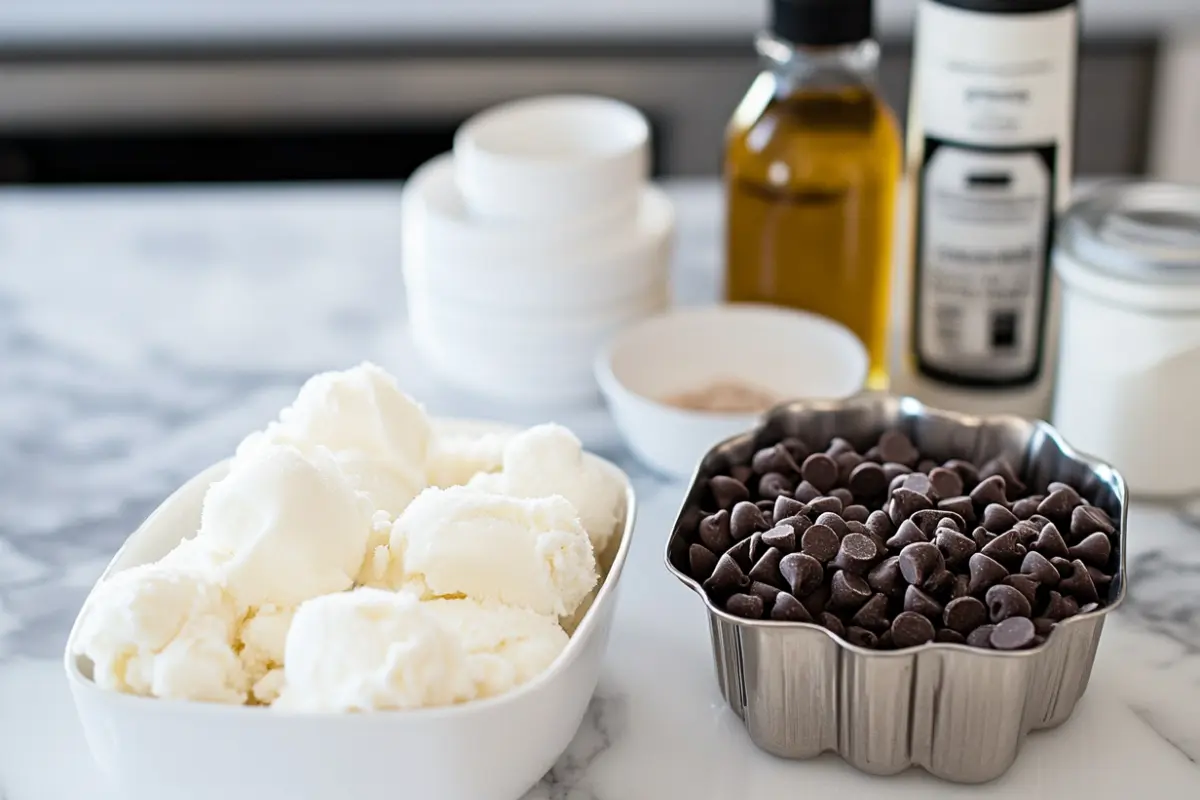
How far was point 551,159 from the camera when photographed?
107 centimetres

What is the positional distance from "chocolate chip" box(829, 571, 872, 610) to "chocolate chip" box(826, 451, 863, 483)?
107mm

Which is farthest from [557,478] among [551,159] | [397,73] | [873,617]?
[397,73]

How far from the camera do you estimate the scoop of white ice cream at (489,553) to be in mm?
628

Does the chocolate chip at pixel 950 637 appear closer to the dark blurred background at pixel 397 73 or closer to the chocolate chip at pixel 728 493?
the chocolate chip at pixel 728 493

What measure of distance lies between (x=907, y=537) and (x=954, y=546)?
0.07 feet

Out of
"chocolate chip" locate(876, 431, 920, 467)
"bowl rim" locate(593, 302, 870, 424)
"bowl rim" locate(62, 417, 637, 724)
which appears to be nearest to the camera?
"bowl rim" locate(62, 417, 637, 724)

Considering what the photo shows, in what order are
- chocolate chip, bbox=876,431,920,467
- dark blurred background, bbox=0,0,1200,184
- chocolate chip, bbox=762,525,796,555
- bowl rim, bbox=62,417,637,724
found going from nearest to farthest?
bowl rim, bbox=62,417,637,724 → chocolate chip, bbox=762,525,796,555 → chocolate chip, bbox=876,431,920,467 → dark blurred background, bbox=0,0,1200,184

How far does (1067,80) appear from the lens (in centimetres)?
90

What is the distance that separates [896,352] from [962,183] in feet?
0.64

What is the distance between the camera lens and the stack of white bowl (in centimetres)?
97

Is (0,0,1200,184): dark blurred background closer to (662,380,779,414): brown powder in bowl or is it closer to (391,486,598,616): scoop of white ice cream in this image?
(662,380,779,414): brown powder in bowl

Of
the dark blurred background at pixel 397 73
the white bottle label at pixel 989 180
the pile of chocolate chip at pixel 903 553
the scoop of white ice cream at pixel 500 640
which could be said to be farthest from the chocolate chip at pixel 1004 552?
the dark blurred background at pixel 397 73

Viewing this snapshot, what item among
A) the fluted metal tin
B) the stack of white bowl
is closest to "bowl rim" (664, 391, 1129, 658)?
the fluted metal tin

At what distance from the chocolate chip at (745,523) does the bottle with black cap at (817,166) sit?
1.13ft
